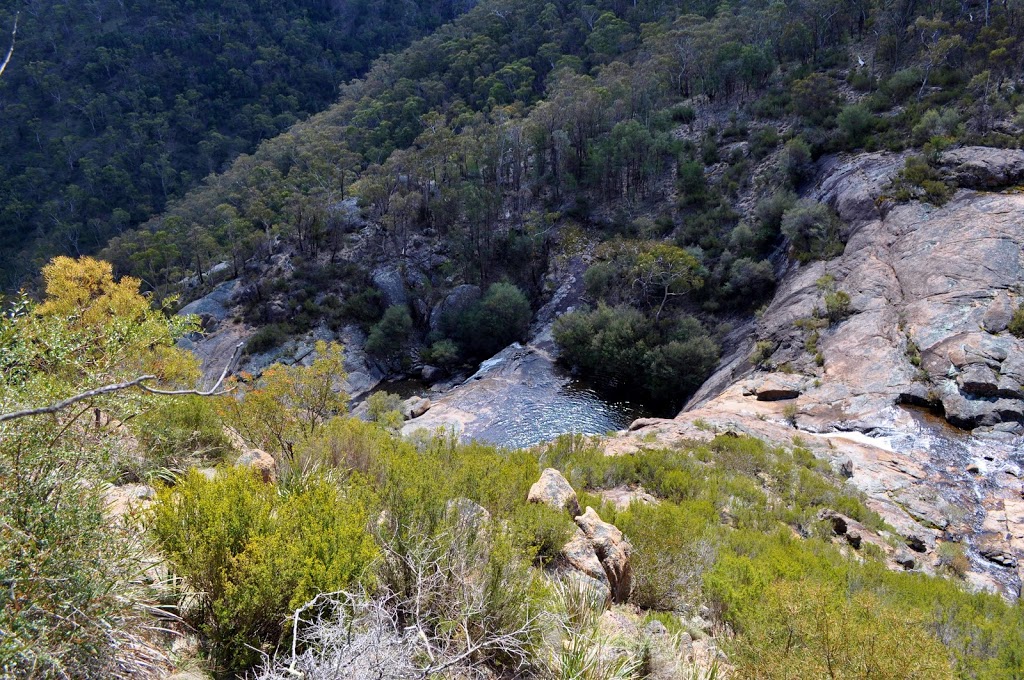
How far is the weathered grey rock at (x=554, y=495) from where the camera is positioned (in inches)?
212

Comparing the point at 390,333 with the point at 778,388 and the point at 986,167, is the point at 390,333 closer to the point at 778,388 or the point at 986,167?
the point at 778,388

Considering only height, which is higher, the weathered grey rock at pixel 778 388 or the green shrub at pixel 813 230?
the green shrub at pixel 813 230

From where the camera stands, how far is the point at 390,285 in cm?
3184

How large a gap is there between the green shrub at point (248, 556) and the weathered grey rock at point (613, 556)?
226 cm

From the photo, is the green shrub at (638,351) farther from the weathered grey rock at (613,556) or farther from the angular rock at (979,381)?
the weathered grey rock at (613,556)

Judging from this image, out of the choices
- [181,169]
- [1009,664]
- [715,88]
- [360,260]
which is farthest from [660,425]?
[181,169]

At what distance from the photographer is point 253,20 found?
7081 cm

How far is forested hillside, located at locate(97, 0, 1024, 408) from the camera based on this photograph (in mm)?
22891

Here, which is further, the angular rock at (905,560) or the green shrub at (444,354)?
the green shrub at (444,354)

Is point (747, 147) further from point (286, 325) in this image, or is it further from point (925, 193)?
point (286, 325)

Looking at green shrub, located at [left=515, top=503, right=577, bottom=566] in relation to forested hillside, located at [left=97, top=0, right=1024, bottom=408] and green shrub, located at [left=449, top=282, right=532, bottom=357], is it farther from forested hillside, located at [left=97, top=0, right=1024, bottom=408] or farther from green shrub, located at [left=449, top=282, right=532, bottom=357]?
green shrub, located at [left=449, top=282, right=532, bottom=357]

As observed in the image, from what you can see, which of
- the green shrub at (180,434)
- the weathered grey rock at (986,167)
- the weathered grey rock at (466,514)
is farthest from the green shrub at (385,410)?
the weathered grey rock at (986,167)

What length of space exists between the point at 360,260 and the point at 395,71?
34903mm

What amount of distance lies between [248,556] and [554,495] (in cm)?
314
